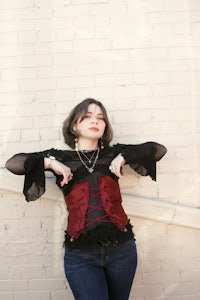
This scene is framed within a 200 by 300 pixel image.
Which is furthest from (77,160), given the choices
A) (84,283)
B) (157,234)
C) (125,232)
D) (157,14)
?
(157,14)

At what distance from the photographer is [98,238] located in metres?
2.13

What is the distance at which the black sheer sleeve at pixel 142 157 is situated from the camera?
2299mm

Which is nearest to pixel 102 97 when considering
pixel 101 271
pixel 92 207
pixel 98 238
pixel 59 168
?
pixel 59 168

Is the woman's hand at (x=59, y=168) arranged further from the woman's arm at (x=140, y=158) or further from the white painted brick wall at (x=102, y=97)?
the white painted brick wall at (x=102, y=97)

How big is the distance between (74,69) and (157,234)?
1.38 m

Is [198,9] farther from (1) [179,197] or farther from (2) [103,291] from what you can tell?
(2) [103,291]

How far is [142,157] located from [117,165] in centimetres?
18

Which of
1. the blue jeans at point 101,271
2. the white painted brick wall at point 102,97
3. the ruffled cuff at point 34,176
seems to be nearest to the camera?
the blue jeans at point 101,271

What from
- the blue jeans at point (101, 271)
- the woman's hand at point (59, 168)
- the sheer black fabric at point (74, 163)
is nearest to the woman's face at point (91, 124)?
the sheer black fabric at point (74, 163)

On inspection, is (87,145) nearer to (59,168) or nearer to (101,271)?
(59,168)

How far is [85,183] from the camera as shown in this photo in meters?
2.25

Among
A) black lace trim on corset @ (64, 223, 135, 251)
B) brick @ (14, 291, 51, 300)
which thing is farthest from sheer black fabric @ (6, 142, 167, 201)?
brick @ (14, 291, 51, 300)

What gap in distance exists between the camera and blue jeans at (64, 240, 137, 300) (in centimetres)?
210

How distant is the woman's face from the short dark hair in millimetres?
25
